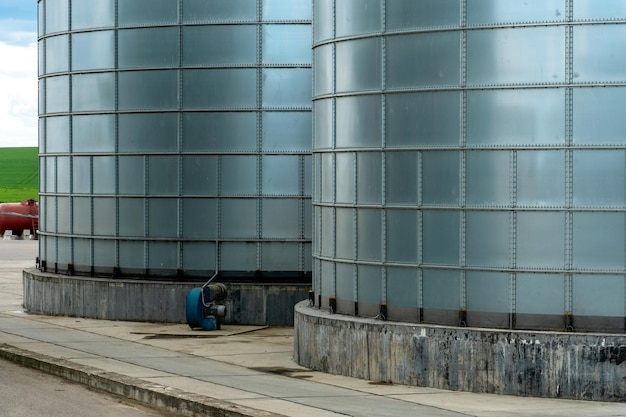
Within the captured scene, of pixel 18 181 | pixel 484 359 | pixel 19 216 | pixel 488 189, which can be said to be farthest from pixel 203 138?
pixel 18 181

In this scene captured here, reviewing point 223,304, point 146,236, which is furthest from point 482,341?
point 146,236

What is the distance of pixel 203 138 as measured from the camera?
2905cm

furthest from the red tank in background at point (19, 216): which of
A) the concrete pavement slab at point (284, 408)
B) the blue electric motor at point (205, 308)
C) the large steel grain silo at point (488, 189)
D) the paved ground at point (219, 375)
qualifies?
the concrete pavement slab at point (284, 408)

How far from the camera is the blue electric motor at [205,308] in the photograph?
2759cm

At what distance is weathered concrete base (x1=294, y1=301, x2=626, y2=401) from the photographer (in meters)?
18.7

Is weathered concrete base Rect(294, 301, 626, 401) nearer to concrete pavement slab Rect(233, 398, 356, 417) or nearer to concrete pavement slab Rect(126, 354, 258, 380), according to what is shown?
concrete pavement slab Rect(126, 354, 258, 380)

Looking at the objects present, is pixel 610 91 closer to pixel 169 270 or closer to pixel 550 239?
pixel 550 239

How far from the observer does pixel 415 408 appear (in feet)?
58.1

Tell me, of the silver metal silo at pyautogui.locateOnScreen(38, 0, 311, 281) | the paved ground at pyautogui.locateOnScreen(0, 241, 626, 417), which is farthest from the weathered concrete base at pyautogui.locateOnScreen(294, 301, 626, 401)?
the silver metal silo at pyautogui.locateOnScreen(38, 0, 311, 281)

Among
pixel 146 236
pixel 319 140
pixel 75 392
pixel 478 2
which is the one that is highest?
pixel 478 2

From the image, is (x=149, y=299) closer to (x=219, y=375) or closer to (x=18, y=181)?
(x=219, y=375)

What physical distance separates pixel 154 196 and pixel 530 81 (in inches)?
493

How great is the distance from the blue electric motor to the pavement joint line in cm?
470

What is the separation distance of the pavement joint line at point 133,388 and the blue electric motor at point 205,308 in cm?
470
